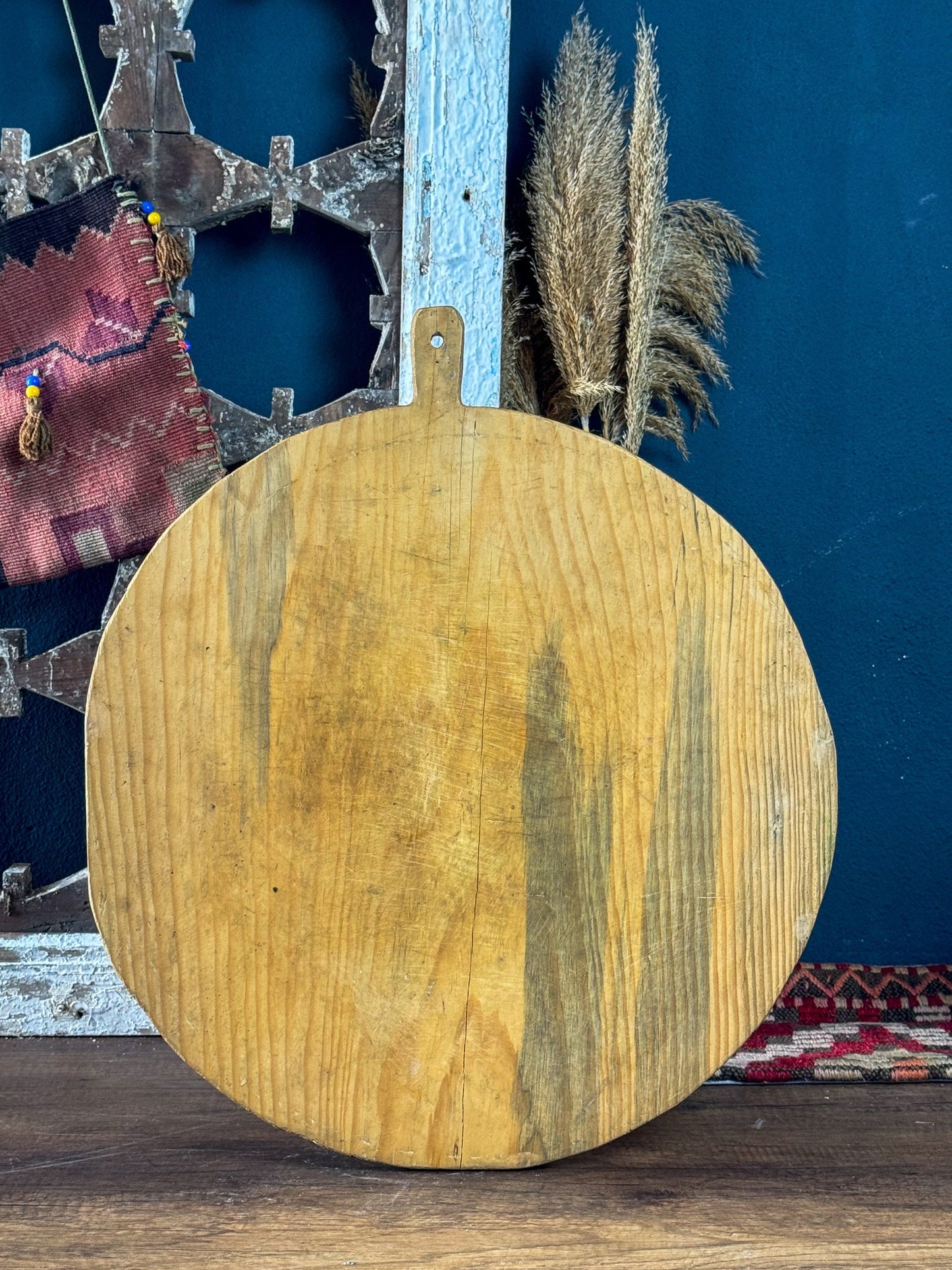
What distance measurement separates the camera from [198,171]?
1.54 m

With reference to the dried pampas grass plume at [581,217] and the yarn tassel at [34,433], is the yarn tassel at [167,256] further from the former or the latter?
the dried pampas grass plume at [581,217]

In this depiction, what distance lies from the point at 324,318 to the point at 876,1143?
1411mm

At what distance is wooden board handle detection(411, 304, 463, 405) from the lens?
3.70 ft

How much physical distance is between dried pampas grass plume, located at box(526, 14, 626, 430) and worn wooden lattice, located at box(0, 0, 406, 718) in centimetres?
22

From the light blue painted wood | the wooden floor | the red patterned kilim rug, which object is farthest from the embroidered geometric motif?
the red patterned kilim rug

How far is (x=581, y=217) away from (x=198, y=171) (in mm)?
565

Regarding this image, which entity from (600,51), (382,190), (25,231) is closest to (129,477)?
(25,231)

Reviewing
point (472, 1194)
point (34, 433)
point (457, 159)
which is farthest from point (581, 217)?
point (472, 1194)

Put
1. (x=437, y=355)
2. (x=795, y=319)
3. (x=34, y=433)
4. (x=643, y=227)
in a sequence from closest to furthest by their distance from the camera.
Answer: (x=437, y=355) → (x=34, y=433) → (x=643, y=227) → (x=795, y=319)

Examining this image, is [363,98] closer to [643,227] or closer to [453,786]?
[643,227]

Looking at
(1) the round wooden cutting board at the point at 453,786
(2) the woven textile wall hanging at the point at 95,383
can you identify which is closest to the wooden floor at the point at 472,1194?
(1) the round wooden cutting board at the point at 453,786

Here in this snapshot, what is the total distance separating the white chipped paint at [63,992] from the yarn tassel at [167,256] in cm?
97

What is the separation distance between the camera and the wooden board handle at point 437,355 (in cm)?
113

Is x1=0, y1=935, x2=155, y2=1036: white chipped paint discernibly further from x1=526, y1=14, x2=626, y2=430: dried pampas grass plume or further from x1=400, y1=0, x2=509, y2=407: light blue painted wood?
x1=526, y1=14, x2=626, y2=430: dried pampas grass plume
